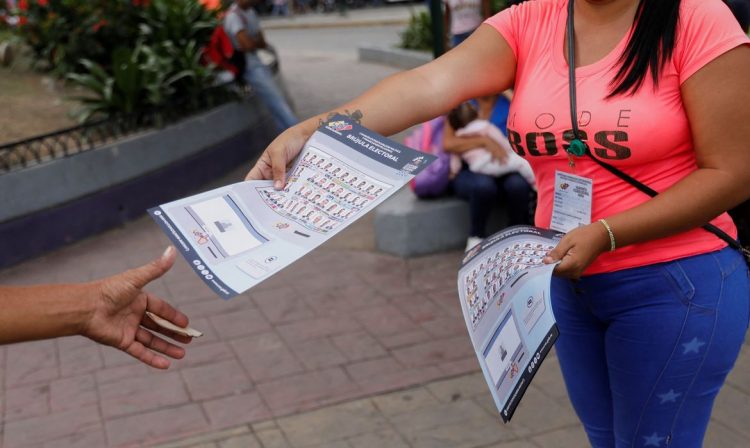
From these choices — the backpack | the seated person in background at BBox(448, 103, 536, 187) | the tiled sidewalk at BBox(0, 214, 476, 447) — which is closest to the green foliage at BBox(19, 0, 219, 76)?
the tiled sidewalk at BBox(0, 214, 476, 447)

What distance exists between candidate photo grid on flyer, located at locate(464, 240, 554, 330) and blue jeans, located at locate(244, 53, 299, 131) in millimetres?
6487

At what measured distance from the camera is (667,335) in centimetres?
214

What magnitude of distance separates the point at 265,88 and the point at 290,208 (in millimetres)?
6616

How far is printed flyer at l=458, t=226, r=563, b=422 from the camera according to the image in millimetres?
1883

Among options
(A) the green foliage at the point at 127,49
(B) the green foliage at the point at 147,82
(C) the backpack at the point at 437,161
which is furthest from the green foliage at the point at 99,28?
(C) the backpack at the point at 437,161

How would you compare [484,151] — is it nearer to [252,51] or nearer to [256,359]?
[256,359]

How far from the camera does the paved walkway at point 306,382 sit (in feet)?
12.4

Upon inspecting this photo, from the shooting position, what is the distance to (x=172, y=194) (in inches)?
292

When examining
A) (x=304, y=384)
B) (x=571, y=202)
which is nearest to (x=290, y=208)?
(x=571, y=202)

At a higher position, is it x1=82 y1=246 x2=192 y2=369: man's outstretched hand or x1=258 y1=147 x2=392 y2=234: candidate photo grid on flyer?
x1=258 y1=147 x2=392 y2=234: candidate photo grid on flyer

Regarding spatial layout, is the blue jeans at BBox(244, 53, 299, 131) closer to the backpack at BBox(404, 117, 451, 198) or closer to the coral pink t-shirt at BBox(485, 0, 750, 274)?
the backpack at BBox(404, 117, 451, 198)

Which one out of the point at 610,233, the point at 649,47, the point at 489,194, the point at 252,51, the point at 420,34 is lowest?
the point at 420,34

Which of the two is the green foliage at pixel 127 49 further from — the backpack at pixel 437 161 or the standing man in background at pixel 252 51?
the backpack at pixel 437 161

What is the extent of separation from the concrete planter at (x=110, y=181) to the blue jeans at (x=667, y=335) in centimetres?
469
